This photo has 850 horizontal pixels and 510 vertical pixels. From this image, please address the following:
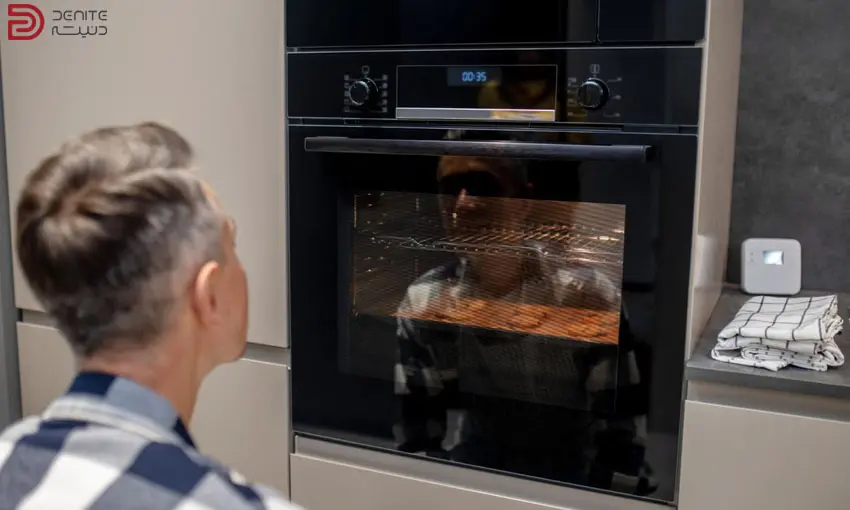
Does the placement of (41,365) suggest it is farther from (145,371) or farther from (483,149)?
(145,371)

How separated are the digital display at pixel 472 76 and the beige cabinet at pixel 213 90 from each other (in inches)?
13.9

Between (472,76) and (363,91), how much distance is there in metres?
0.20

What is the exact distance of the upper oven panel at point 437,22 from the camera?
4.48 feet

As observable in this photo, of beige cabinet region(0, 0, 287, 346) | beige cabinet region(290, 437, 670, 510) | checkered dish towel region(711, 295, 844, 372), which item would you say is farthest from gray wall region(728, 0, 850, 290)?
beige cabinet region(0, 0, 287, 346)

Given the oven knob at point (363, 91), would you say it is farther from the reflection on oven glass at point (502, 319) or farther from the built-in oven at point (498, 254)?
the reflection on oven glass at point (502, 319)

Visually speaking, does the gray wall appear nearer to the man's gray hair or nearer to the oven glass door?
the oven glass door

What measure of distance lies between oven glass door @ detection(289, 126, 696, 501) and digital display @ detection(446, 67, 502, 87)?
83mm

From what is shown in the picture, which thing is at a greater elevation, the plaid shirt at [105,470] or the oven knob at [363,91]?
the oven knob at [363,91]

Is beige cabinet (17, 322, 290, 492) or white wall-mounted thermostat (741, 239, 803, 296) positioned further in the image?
white wall-mounted thermostat (741, 239, 803, 296)

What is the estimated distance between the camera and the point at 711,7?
1.30 metres

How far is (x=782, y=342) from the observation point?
1342mm

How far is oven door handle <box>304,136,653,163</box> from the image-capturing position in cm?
132

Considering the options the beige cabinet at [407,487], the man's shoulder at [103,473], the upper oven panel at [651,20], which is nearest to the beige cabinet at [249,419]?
the beige cabinet at [407,487]

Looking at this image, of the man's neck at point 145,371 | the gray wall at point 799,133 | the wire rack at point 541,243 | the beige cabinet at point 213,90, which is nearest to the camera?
the man's neck at point 145,371
